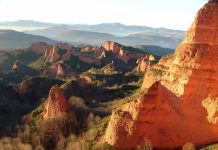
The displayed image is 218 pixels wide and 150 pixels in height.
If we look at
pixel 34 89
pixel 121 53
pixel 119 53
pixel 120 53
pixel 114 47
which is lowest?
pixel 119 53

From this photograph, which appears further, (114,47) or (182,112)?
(114,47)

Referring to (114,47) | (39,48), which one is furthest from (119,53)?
(39,48)

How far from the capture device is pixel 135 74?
115 meters

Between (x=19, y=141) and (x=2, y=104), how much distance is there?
22.7 meters

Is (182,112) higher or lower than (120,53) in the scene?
higher

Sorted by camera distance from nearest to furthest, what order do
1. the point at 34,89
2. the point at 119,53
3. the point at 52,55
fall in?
1. the point at 34,89
2. the point at 52,55
3. the point at 119,53

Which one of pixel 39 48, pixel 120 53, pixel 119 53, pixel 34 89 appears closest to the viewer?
pixel 34 89

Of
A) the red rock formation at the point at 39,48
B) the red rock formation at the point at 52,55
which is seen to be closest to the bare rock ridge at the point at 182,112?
the red rock formation at the point at 52,55

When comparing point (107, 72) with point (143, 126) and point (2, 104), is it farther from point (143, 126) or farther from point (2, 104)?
point (143, 126)

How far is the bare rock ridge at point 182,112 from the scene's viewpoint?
4372cm

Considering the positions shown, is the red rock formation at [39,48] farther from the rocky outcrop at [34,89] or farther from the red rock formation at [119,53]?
the rocky outcrop at [34,89]

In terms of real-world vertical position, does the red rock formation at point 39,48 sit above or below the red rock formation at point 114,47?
below

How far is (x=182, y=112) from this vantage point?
44.7 m

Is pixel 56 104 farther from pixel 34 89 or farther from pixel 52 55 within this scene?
pixel 52 55
